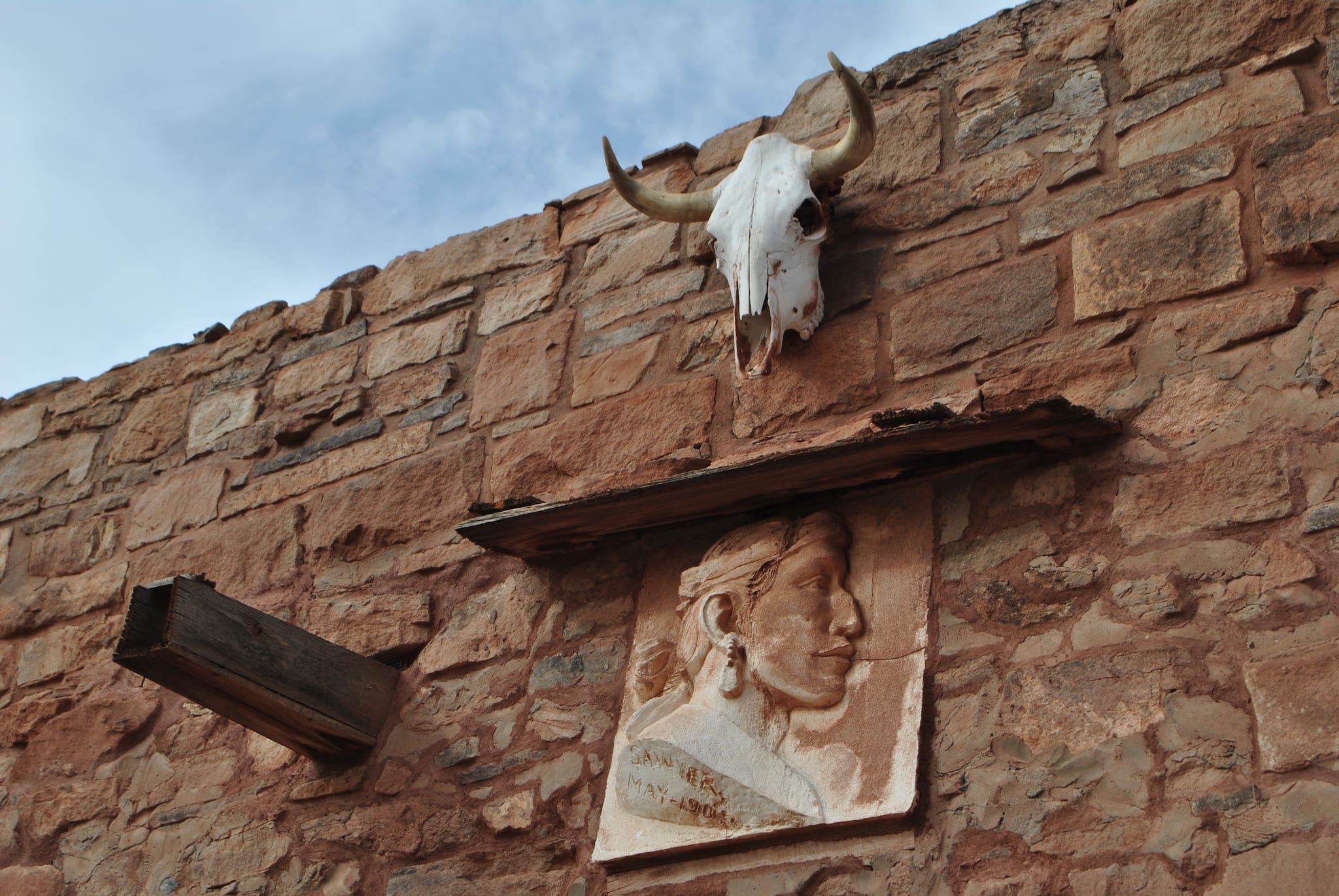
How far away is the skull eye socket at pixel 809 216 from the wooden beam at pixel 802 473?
1.90 ft

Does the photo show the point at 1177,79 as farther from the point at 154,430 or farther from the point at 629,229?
the point at 154,430

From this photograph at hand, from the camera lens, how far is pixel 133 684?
4523 millimetres

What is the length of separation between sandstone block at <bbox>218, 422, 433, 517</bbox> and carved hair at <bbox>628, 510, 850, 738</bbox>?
1.25 metres

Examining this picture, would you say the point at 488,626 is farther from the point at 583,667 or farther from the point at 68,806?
the point at 68,806

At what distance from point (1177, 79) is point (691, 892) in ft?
7.03

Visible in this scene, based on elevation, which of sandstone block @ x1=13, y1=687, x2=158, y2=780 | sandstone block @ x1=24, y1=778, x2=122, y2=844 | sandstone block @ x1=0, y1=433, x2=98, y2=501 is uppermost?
sandstone block @ x1=0, y1=433, x2=98, y2=501

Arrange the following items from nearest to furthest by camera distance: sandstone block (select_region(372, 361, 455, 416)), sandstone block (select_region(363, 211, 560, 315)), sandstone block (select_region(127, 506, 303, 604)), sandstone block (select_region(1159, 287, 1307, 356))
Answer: sandstone block (select_region(1159, 287, 1307, 356)) < sandstone block (select_region(127, 506, 303, 604)) < sandstone block (select_region(372, 361, 455, 416)) < sandstone block (select_region(363, 211, 560, 315))

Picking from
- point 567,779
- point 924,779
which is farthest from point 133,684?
point 924,779

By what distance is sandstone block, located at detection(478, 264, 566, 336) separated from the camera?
4691mm

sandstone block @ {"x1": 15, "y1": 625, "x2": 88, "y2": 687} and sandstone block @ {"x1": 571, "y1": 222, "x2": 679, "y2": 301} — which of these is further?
sandstone block @ {"x1": 15, "y1": 625, "x2": 88, "y2": 687}

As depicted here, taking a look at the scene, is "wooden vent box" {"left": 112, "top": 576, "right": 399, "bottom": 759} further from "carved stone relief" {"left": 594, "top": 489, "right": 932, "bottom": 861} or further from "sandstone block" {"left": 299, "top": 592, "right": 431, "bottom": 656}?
"carved stone relief" {"left": 594, "top": 489, "right": 932, "bottom": 861}

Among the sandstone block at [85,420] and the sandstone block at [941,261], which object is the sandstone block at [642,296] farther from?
the sandstone block at [85,420]

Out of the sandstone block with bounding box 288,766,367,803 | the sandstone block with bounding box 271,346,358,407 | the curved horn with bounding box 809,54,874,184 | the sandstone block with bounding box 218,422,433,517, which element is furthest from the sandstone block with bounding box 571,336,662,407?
the sandstone block with bounding box 288,766,367,803

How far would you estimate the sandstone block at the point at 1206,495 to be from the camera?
3.05 m
